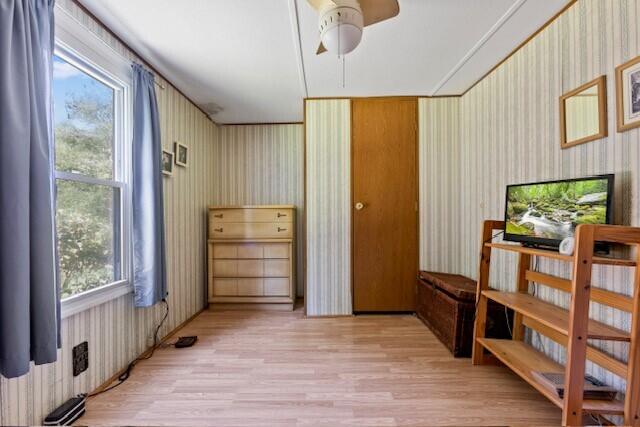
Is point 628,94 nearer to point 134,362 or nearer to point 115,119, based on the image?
point 115,119

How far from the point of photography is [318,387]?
167cm

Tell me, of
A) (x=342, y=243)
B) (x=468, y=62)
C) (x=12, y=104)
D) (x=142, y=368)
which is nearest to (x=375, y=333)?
(x=342, y=243)

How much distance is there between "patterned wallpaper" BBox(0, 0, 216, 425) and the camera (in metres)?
1.34

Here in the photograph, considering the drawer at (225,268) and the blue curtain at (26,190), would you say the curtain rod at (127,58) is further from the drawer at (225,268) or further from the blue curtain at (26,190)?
the drawer at (225,268)

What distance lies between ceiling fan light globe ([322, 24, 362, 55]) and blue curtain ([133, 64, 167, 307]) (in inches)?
59.1

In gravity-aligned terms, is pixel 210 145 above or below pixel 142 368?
above

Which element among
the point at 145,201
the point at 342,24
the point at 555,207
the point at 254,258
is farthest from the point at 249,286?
the point at 555,207

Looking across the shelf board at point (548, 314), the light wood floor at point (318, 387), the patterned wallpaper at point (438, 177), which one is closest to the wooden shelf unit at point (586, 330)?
the shelf board at point (548, 314)

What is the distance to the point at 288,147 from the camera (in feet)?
12.1

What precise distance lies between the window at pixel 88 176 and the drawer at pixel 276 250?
4.50 feet

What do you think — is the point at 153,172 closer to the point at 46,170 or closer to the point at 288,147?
the point at 46,170

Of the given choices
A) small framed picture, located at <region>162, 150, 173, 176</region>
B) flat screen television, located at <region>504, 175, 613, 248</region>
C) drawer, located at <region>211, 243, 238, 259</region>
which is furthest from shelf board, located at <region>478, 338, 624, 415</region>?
small framed picture, located at <region>162, 150, 173, 176</region>

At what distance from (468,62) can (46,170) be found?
2.81 metres

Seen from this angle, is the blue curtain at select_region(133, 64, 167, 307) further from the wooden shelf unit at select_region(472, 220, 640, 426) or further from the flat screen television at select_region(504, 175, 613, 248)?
the flat screen television at select_region(504, 175, 613, 248)
